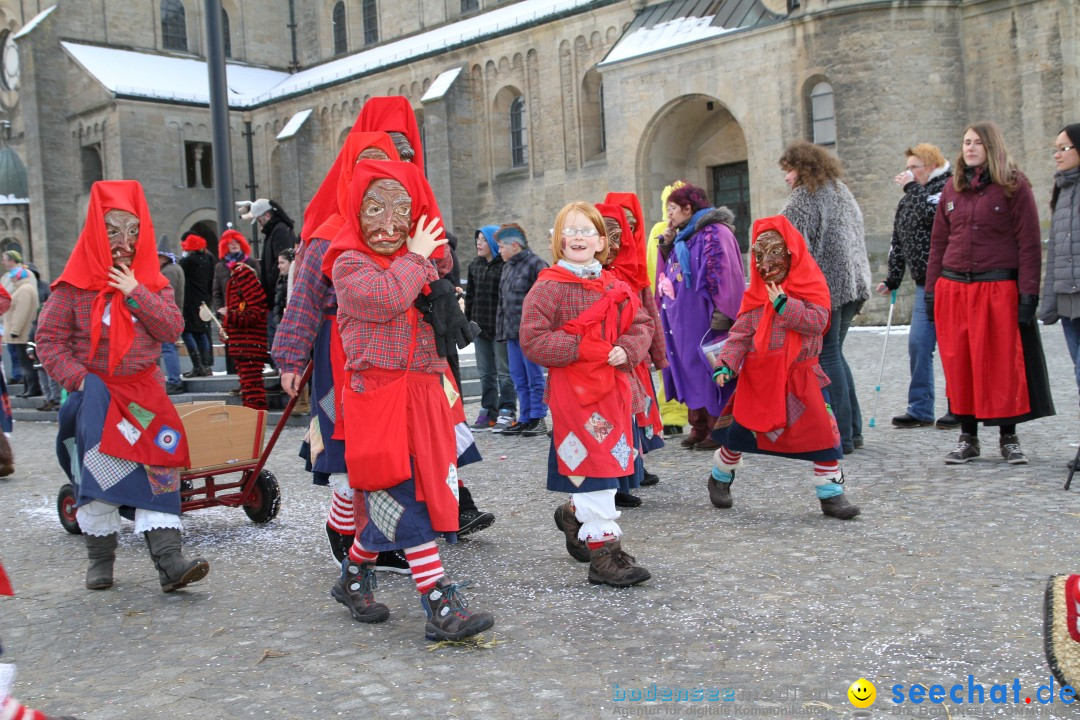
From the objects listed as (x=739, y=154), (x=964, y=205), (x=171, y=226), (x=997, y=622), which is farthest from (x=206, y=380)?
(x=171, y=226)

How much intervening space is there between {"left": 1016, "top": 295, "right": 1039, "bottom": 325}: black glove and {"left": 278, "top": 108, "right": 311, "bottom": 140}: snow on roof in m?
33.3

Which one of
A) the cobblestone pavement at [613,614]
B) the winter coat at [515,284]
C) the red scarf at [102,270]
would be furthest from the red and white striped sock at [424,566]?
the winter coat at [515,284]

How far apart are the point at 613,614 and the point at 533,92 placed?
2808cm

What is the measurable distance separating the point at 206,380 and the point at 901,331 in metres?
11.8

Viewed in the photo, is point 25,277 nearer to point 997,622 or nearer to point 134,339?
point 134,339

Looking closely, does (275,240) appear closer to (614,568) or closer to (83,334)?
(83,334)

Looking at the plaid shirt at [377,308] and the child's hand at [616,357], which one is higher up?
the plaid shirt at [377,308]

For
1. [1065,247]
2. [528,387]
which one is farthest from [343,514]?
[528,387]

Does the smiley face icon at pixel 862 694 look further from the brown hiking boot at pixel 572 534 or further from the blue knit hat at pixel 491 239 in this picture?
the blue knit hat at pixel 491 239

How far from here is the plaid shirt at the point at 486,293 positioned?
10.1 metres

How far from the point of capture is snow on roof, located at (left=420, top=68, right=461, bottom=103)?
3166 centimetres

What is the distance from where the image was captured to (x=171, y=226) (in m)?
38.0

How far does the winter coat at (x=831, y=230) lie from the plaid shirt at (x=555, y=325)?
3052 mm

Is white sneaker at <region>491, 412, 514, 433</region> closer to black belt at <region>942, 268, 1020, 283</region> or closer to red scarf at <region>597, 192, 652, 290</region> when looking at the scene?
red scarf at <region>597, 192, 652, 290</region>
